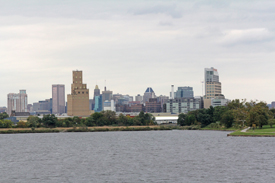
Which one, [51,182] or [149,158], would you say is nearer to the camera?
[51,182]

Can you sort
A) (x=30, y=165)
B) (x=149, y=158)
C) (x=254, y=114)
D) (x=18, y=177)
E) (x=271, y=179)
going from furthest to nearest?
(x=254, y=114), (x=149, y=158), (x=30, y=165), (x=18, y=177), (x=271, y=179)

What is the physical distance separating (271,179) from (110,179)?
20490 mm

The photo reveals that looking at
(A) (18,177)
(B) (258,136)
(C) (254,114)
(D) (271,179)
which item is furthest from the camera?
(C) (254,114)

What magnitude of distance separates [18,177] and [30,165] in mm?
13477

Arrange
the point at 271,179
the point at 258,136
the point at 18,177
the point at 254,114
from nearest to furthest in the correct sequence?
the point at 271,179
the point at 18,177
the point at 258,136
the point at 254,114

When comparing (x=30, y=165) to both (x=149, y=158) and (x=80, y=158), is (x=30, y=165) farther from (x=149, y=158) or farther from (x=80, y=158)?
(x=149, y=158)

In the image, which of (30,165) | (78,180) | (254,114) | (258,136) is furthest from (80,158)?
(254,114)

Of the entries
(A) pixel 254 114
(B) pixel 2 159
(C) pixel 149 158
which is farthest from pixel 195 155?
(A) pixel 254 114

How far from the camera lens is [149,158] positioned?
3273 inches

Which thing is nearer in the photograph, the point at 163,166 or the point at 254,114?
the point at 163,166

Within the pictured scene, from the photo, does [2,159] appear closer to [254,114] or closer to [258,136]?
[258,136]

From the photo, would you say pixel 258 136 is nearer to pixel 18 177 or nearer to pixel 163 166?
pixel 163 166

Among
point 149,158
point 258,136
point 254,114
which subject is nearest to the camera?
point 149,158

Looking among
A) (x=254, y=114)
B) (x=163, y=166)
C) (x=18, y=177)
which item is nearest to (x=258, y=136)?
(x=254, y=114)
